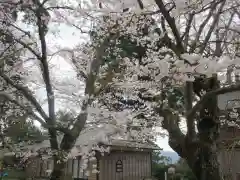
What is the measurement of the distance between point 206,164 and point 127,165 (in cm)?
721

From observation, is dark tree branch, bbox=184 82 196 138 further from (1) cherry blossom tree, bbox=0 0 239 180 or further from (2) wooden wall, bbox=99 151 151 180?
(2) wooden wall, bbox=99 151 151 180

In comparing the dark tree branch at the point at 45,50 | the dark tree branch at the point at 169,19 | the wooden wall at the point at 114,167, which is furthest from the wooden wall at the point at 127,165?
the dark tree branch at the point at 169,19

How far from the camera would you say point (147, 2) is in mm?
3361

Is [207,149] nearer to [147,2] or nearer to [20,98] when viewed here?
[147,2]

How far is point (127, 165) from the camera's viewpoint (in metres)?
11.3

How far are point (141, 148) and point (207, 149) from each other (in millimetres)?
7300

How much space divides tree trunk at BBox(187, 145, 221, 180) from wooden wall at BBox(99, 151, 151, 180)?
246 inches

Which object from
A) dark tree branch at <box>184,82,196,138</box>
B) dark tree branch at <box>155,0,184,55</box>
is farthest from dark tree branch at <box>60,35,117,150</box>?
dark tree branch at <box>155,0,184,55</box>

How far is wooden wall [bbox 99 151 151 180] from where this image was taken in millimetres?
10445

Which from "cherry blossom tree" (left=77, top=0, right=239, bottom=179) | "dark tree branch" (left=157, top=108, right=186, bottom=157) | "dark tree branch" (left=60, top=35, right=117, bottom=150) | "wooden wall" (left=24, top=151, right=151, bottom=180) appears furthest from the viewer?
"wooden wall" (left=24, top=151, right=151, bottom=180)

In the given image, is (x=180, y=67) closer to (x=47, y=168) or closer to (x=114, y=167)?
(x=114, y=167)

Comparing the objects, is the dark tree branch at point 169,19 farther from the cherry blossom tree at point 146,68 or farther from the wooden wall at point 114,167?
the wooden wall at point 114,167

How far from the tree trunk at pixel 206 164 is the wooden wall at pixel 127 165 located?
626 centimetres

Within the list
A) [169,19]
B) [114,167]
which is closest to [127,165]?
[114,167]
